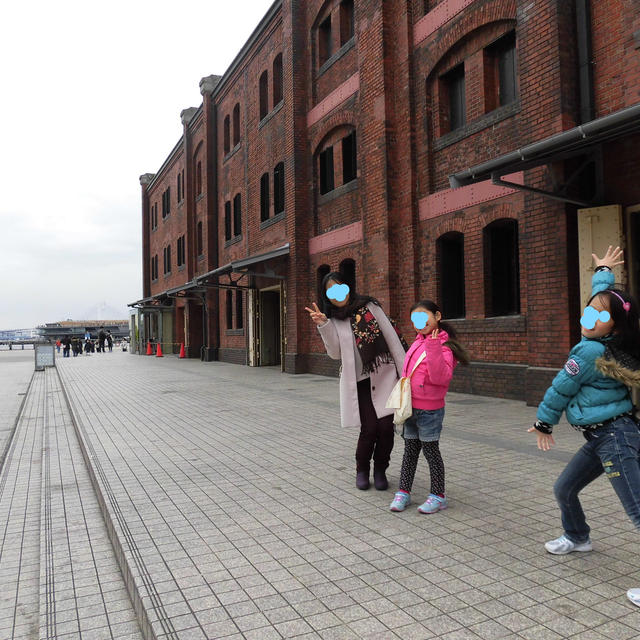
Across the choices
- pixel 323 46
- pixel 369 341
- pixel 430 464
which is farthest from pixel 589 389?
pixel 323 46

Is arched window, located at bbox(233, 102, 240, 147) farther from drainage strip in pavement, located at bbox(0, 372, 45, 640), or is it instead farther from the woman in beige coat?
the woman in beige coat

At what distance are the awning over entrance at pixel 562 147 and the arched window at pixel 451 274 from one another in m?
3.36

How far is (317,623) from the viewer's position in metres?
2.73

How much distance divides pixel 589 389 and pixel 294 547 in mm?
2074

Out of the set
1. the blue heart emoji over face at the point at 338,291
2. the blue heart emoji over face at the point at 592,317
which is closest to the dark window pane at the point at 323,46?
the blue heart emoji over face at the point at 338,291

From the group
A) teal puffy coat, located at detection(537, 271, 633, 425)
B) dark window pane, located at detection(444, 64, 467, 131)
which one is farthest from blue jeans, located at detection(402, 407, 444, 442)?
dark window pane, located at detection(444, 64, 467, 131)

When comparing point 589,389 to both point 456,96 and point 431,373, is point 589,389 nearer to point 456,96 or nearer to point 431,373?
point 431,373

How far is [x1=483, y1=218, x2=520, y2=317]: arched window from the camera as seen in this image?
35.5ft

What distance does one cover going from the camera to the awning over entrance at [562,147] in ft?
21.3

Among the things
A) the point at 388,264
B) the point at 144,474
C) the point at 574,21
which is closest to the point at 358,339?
the point at 144,474

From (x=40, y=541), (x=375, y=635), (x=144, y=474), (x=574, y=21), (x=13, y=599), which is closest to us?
(x=375, y=635)

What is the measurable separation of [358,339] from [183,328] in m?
31.1

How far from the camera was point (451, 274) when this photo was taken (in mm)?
12164

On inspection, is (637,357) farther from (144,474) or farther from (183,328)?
(183,328)
